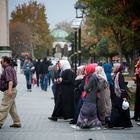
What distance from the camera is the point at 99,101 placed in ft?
49.8

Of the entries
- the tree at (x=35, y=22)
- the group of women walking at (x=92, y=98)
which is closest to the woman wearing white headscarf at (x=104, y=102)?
the group of women walking at (x=92, y=98)

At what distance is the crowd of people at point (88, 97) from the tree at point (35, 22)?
3742 inches

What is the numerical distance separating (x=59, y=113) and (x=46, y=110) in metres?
3.12

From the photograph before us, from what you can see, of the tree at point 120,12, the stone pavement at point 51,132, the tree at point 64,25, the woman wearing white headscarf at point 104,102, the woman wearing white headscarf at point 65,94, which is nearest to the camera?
the stone pavement at point 51,132

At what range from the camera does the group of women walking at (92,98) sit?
14.5 meters

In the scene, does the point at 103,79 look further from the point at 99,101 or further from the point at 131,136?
the point at 131,136

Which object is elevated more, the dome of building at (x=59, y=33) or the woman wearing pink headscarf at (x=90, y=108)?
the dome of building at (x=59, y=33)

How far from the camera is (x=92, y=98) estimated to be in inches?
569

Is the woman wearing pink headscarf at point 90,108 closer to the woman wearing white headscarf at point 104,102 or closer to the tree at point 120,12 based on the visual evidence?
the woman wearing white headscarf at point 104,102

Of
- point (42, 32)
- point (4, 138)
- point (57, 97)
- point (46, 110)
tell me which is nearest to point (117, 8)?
point (46, 110)

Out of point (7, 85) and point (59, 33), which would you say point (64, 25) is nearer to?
point (59, 33)

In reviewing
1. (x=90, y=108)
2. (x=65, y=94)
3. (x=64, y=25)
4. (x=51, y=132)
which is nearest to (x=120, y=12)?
(x=65, y=94)

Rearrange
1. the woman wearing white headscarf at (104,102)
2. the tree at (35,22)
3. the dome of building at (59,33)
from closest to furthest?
the woman wearing white headscarf at (104,102), the tree at (35,22), the dome of building at (59,33)

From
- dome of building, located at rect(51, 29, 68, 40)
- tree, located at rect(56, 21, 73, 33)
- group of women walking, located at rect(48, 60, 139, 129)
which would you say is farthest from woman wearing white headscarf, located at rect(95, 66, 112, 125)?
dome of building, located at rect(51, 29, 68, 40)
